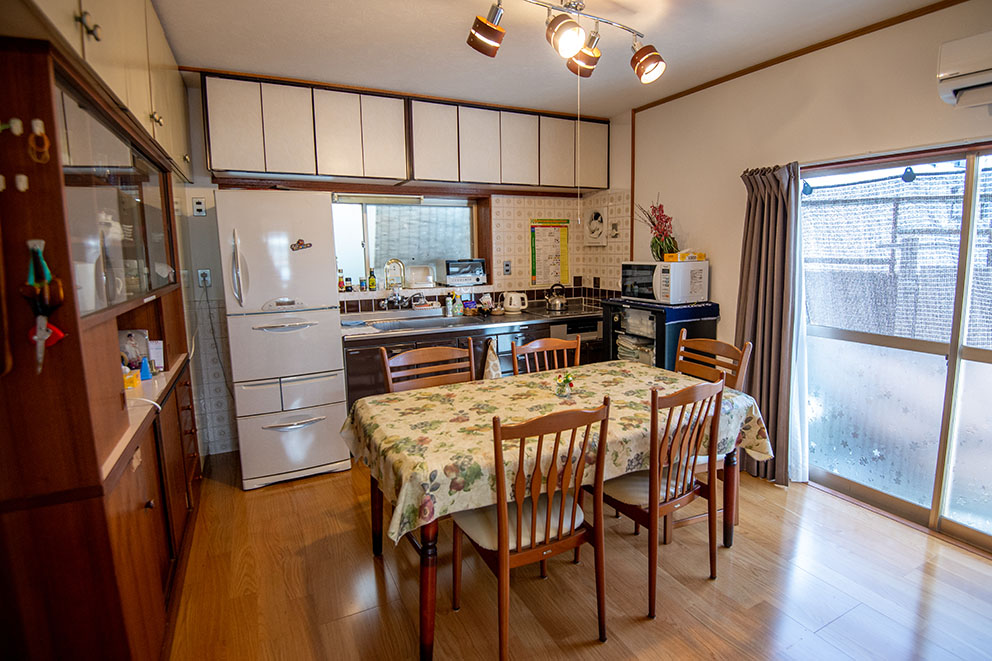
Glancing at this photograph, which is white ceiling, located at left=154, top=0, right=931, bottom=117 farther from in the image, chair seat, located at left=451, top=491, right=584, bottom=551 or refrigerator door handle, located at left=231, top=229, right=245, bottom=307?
chair seat, located at left=451, top=491, right=584, bottom=551

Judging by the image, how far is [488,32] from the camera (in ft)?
6.96

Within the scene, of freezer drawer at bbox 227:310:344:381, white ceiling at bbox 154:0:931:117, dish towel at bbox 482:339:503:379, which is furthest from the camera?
dish towel at bbox 482:339:503:379

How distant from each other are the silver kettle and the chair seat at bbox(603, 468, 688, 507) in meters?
2.47

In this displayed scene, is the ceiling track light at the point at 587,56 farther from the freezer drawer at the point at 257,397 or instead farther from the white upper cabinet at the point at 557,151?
the freezer drawer at the point at 257,397

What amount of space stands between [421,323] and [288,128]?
1.64m

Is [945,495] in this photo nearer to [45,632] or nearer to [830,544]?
[830,544]

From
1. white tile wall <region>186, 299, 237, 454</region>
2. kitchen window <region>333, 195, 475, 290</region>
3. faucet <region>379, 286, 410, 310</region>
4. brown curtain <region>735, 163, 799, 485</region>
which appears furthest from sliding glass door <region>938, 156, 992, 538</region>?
white tile wall <region>186, 299, 237, 454</region>

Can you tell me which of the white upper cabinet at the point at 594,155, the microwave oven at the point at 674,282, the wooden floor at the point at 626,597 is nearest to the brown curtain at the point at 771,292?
the microwave oven at the point at 674,282

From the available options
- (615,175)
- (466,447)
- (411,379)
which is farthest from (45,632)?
(615,175)

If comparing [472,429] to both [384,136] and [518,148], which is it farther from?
[518,148]

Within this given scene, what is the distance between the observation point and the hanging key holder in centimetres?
123

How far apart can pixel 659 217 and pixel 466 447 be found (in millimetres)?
2767

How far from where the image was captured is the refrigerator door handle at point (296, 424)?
3.25 m

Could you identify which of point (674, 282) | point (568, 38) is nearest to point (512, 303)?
point (674, 282)
